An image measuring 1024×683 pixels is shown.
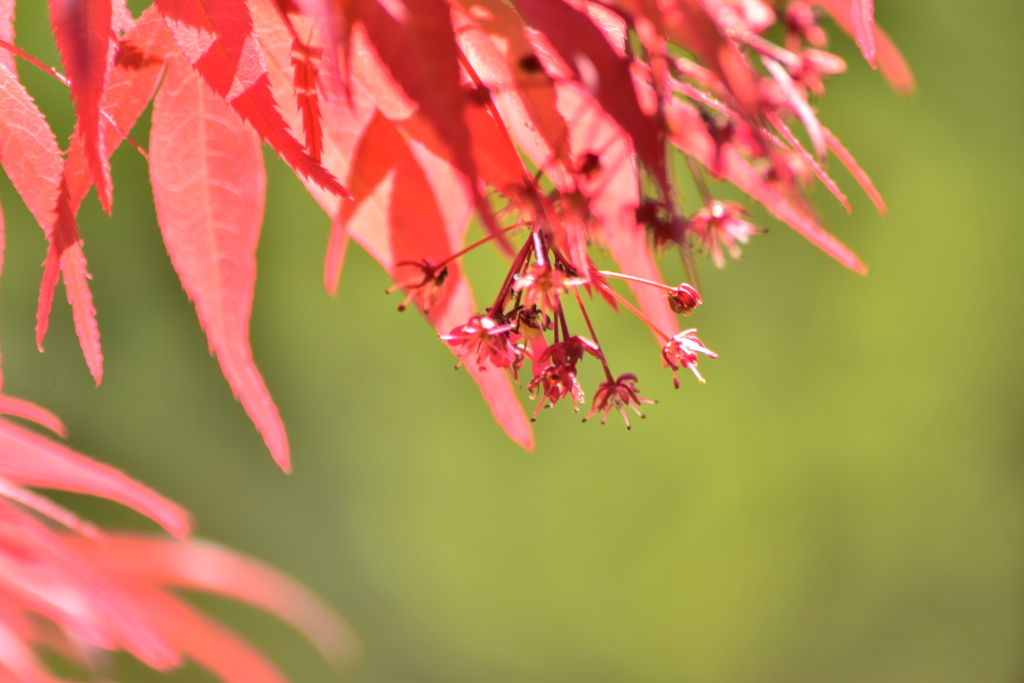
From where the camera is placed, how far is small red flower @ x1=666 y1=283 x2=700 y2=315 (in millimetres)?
331

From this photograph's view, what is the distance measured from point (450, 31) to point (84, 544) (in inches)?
26.8

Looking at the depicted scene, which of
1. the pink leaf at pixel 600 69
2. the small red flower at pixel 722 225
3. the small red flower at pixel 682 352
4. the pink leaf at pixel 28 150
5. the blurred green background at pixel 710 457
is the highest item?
the pink leaf at pixel 600 69

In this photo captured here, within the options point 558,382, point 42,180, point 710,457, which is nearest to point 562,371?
point 558,382

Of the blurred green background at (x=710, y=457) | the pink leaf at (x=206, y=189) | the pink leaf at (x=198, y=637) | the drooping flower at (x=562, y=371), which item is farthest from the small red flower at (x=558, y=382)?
the blurred green background at (x=710, y=457)

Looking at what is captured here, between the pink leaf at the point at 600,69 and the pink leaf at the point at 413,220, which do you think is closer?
the pink leaf at the point at 600,69

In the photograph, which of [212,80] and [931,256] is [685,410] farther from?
[212,80]

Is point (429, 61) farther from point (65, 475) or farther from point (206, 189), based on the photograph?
point (65, 475)

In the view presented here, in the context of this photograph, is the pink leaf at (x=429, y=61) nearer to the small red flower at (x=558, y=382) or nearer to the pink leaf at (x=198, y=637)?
the small red flower at (x=558, y=382)

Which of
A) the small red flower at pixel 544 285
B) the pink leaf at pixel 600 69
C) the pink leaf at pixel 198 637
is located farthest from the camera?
the pink leaf at pixel 198 637

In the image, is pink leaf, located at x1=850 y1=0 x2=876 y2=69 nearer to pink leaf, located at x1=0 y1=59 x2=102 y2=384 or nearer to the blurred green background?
pink leaf, located at x1=0 y1=59 x2=102 y2=384

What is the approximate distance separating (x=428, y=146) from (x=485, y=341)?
0.08 meters

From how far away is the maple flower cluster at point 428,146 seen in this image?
206 millimetres

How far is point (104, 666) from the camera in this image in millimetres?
668

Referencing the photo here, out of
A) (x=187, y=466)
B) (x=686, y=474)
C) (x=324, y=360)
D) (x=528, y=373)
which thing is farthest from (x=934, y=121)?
(x=187, y=466)
